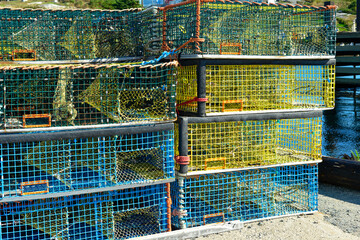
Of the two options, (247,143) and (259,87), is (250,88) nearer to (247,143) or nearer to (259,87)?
(259,87)

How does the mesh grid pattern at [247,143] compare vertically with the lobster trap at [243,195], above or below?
above

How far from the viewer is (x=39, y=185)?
16.8 ft

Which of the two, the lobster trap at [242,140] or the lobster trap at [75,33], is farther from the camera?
the lobster trap at [75,33]

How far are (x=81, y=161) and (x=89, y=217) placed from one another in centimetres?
80

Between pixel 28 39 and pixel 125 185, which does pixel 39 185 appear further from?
pixel 28 39

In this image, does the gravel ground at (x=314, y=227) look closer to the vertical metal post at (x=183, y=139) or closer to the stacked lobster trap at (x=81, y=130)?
the vertical metal post at (x=183, y=139)

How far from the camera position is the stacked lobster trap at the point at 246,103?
582 cm

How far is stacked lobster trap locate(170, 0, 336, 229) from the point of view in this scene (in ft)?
19.1

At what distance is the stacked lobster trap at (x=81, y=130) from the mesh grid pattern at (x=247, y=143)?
576mm

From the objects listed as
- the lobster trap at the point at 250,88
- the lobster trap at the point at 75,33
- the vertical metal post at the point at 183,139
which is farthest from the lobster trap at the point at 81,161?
the lobster trap at the point at 75,33

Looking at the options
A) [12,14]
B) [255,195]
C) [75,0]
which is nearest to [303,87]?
[255,195]

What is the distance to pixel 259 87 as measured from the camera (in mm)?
6355

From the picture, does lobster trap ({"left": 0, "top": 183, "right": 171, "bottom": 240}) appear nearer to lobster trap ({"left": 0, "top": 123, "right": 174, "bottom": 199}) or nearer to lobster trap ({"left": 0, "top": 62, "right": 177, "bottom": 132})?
lobster trap ({"left": 0, "top": 123, "right": 174, "bottom": 199})

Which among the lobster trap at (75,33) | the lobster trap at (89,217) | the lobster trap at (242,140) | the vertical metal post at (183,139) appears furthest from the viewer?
the lobster trap at (75,33)
